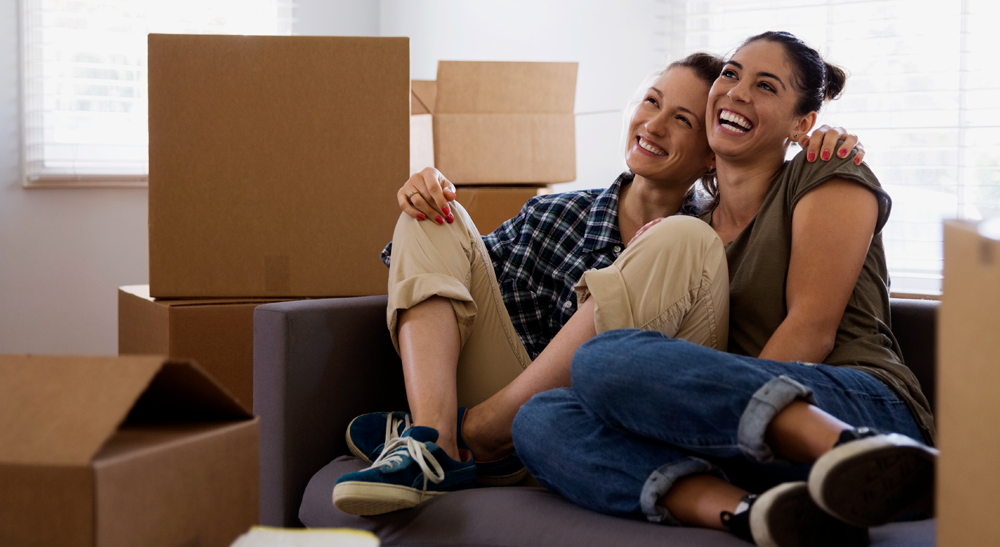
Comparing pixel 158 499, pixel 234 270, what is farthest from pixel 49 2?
pixel 158 499

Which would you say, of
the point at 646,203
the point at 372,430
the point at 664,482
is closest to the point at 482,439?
the point at 372,430

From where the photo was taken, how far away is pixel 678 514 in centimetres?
89

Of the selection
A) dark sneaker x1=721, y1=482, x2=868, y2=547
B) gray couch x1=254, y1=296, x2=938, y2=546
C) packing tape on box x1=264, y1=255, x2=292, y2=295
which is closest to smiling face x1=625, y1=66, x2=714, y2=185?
gray couch x1=254, y1=296, x2=938, y2=546

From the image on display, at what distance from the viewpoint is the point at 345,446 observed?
1208 mm

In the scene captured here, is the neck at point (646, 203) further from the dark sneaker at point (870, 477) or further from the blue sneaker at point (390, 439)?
the dark sneaker at point (870, 477)

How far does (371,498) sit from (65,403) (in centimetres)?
41

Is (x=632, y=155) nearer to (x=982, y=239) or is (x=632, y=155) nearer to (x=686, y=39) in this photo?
(x=982, y=239)

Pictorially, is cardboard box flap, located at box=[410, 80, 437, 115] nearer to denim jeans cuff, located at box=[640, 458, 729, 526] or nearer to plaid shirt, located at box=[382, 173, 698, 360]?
plaid shirt, located at box=[382, 173, 698, 360]

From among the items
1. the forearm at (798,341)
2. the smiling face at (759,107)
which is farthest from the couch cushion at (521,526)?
the smiling face at (759,107)

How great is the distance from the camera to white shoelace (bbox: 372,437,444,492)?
96cm

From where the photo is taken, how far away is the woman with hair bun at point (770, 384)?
30.0 inches

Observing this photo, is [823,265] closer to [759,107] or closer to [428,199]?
[759,107]

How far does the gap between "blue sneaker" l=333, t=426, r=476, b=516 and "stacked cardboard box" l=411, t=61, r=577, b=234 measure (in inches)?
42.3

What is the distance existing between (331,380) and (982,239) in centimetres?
87
